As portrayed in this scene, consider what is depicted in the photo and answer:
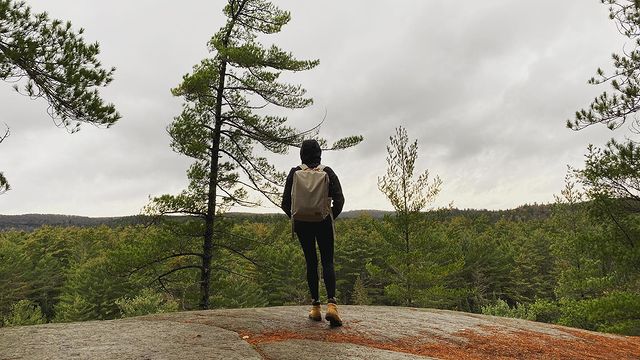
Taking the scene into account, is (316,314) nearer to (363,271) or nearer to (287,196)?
(287,196)

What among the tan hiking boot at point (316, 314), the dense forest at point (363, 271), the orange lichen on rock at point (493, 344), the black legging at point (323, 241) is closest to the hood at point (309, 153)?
the black legging at point (323, 241)

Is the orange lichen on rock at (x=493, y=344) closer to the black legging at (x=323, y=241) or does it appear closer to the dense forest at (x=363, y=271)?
the black legging at (x=323, y=241)

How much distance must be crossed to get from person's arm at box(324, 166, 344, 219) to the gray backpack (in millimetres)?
125

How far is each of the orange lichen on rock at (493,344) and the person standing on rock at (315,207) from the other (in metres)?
0.65

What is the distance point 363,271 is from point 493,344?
42799 millimetres

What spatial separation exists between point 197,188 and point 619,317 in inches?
500

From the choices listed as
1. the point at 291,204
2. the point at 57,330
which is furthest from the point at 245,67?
the point at 57,330

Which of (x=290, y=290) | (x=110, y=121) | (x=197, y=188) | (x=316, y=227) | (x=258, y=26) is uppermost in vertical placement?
(x=258, y=26)

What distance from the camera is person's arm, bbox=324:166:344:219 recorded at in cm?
528

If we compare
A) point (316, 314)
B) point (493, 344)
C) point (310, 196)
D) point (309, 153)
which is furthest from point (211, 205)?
point (493, 344)

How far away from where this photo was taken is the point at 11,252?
39531 mm

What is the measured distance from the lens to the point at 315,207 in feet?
16.6

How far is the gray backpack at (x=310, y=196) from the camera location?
507 centimetres

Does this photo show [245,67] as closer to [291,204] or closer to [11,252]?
[291,204]
